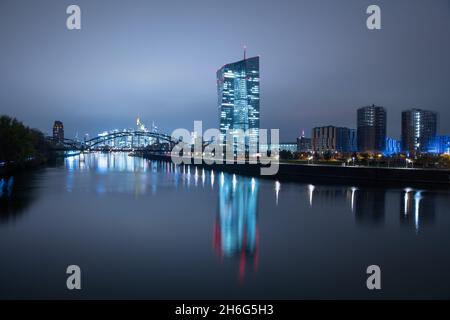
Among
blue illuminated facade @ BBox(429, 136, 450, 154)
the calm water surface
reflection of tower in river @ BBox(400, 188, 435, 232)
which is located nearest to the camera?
the calm water surface

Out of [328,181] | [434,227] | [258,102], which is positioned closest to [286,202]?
[434,227]

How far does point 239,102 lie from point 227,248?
112499 millimetres

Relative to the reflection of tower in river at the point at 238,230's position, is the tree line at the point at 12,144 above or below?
above

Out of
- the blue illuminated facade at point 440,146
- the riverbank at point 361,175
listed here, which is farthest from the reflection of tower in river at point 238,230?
the blue illuminated facade at point 440,146

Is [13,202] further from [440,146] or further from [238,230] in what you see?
[440,146]

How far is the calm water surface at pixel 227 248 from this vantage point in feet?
21.1

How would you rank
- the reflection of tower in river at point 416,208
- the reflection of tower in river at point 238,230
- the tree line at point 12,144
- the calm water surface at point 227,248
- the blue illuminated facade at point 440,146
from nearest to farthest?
1. the calm water surface at point 227,248
2. the reflection of tower in river at point 238,230
3. the reflection of tower in river at point 416,208
4. the tree line at point 12,144
5. the blue illuminated facade at point 440,146

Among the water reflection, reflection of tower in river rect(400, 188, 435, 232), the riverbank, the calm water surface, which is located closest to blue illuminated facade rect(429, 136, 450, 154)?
the riverbank

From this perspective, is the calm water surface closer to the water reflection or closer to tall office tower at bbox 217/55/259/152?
the water reflection

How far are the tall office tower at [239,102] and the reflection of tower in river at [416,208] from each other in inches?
3937

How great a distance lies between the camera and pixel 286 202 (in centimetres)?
1697

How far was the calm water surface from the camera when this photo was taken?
254 inches

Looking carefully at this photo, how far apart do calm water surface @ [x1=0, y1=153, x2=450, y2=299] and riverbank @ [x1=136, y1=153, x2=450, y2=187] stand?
18.5ft

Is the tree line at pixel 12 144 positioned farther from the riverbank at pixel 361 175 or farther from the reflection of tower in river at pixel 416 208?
the reflection of tower in river at pixel 416 208
